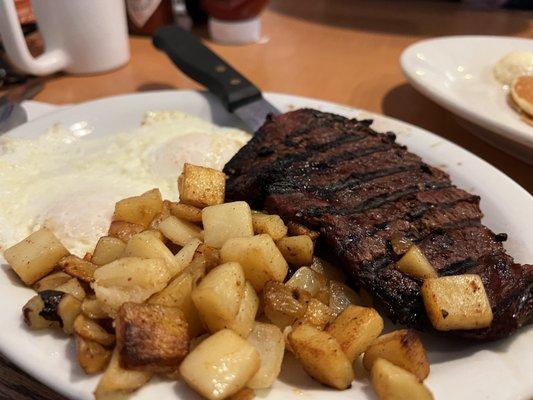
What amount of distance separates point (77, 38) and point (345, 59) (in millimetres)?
1388

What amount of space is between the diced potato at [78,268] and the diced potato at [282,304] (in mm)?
383

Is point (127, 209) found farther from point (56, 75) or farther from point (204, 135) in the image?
point (56, 75)

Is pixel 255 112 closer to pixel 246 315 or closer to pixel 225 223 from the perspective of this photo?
pixel 225 223

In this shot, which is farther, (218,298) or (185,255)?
(185,255)

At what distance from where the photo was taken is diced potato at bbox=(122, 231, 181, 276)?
43.7 inches

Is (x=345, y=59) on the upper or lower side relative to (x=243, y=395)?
lower

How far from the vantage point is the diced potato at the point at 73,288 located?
1.09 m

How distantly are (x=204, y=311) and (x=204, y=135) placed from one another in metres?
0.91

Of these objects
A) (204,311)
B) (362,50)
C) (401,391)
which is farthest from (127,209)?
(362,50)

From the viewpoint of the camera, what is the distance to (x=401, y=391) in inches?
35.8

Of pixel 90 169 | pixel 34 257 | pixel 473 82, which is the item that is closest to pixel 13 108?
pixel 90 169

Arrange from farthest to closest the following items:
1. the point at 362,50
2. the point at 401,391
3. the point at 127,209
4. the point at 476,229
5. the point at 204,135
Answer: the point at 362,50 < the point at 204,135 < the point at 127,209 < the point at 476,229 < the point at 401,391

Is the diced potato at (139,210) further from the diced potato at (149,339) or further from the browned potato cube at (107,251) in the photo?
the diced potato at (149,339)

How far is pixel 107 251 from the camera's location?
121 centimetres
